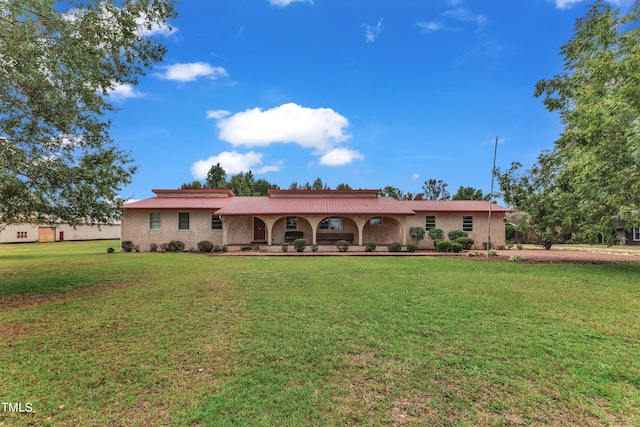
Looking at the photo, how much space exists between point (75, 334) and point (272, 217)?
15383 mm

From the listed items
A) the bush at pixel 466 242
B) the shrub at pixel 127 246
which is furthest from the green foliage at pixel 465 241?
the shrub at pixel 127 246

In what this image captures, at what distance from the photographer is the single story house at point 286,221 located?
21.0 m

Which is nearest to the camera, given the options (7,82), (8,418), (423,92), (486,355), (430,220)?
(8,418)

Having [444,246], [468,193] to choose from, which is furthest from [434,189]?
[444,246]

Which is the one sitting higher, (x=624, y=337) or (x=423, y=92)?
(x=423, y=92)

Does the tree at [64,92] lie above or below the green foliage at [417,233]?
above

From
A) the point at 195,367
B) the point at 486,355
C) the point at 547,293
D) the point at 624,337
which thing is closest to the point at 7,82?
the point at 195,367

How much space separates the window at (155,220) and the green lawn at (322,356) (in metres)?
13.7

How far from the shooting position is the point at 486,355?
4375 mm

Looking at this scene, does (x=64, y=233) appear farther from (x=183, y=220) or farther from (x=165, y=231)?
(x=183, y=220)

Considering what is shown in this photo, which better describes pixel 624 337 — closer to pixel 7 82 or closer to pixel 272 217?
pixel 7 82

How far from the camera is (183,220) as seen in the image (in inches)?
871

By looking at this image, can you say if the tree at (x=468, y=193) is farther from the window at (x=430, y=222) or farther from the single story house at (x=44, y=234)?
the single story house at (x=44, y=234)

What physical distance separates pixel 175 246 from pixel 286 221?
7.94m
